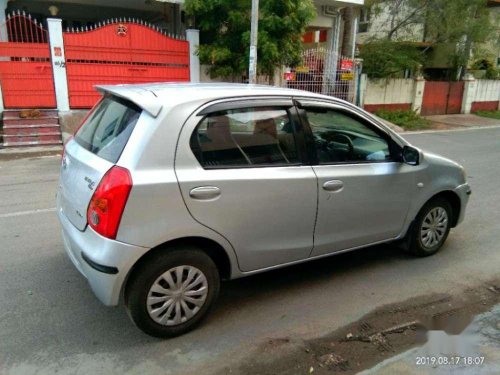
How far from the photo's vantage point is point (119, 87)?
3.32 meters

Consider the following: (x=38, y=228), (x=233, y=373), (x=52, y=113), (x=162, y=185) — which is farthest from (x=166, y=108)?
(x=52, y=113)

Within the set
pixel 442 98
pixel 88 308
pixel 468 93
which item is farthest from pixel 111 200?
pixel 468 93

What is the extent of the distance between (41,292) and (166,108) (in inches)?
75.0

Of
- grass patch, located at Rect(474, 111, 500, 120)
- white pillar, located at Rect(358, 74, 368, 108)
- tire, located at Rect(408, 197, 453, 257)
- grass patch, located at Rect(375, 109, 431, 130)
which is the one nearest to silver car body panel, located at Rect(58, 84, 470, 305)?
tire, located at Rect(408, 197, 453, 257)

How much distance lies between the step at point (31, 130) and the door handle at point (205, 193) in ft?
29.8

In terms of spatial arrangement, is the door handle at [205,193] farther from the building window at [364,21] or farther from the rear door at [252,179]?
the building window at [364,21]

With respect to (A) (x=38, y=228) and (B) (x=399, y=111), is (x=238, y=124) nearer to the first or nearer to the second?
(A) (x=38, y=228)

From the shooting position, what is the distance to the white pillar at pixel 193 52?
41.4 ft

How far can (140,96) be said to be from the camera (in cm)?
293

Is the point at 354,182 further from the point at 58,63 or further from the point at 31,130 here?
the point at 58,63

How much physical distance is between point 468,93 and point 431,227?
1917 centimetres

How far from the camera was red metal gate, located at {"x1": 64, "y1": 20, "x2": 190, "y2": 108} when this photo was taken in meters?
11.4

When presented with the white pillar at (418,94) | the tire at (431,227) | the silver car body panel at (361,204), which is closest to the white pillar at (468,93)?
the white pillar at (418,94)

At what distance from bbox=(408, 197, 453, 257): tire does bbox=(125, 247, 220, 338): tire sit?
214cm
